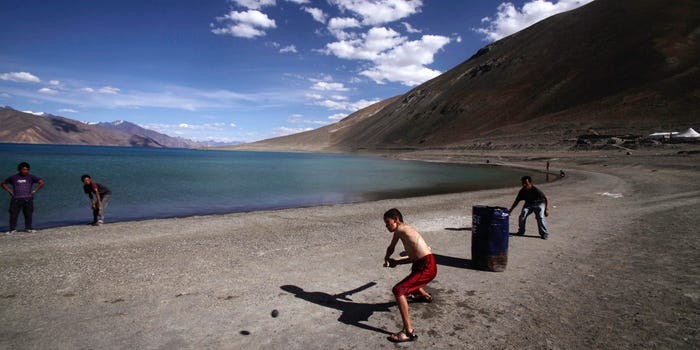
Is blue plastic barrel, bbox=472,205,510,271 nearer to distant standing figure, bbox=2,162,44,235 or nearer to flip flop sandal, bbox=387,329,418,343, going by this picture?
flip flop sandal, bbox=387,329,418,343

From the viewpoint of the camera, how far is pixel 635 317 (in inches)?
200

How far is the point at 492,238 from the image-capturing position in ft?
23.2

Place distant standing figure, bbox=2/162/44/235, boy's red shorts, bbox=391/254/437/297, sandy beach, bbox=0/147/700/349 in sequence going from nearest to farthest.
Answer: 1. sandy beach, bbox=0/147/700/349
2. boy's red shorts, bbox=391/254/437/297
3. distant standing figure, bbox=2/162/44/235

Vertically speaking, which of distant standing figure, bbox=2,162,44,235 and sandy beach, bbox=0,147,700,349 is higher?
distant standing figure, bbox=2,162,44,235

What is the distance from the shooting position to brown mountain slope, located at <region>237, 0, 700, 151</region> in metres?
64.1

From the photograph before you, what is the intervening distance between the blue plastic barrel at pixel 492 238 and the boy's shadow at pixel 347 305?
2372 millimetres

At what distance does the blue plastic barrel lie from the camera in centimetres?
705

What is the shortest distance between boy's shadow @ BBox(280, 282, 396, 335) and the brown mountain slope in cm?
6403

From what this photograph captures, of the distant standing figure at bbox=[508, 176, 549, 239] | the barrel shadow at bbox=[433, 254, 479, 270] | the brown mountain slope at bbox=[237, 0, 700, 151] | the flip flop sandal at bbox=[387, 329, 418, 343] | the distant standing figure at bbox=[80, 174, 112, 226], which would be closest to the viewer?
the flip flop sandal at bbox=[387, 329, 418, 343]

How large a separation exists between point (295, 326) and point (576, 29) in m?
133

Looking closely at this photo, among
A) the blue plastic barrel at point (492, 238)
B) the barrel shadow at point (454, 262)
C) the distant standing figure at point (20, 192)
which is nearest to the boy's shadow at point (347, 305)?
the barrel shadow at point (454, 262)

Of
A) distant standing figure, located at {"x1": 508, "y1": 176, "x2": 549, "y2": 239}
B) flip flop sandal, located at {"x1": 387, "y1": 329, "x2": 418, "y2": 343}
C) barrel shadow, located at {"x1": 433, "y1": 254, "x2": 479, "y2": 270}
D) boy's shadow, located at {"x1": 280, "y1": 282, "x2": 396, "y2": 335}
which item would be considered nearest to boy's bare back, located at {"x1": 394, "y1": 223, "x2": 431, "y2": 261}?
flip flop sandal, located at {"x1": 387, "y1": 329, "x2": 418, "y2": 343}

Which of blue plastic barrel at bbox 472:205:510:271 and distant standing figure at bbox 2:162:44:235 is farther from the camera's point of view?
distant standing figure at bbox 2:162:44:235

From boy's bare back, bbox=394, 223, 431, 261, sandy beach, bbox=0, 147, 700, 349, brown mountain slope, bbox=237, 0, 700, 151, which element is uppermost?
brown mountain slope, bbox=237, 0, 700, 151
